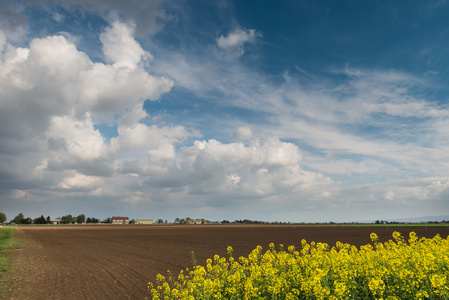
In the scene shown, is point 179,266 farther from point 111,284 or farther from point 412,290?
point 412,290

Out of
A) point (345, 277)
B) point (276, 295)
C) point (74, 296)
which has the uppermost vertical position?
point (345, 277)

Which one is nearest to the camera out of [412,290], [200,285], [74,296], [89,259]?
[412,290]

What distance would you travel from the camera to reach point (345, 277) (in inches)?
256

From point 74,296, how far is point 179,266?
8.39 metres

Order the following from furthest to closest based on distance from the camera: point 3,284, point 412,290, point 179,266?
1. point 179,266
2. point 3,284
3. point 412,290

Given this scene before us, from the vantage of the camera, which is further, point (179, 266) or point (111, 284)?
point (179, 266)

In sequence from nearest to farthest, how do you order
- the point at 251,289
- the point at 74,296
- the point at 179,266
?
the point at 251,289, the point at 74,296, the point at 179,266

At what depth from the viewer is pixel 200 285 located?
22.7 ft

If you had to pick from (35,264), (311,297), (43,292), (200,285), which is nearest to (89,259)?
(35,264)

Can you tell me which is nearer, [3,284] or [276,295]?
[276,295]

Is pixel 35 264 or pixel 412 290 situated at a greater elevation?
pixel 412 290

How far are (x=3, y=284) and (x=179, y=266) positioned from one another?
10.4m

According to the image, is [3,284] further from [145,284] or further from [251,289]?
[251,289]

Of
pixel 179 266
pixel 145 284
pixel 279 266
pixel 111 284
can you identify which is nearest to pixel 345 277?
pixel 279 266
